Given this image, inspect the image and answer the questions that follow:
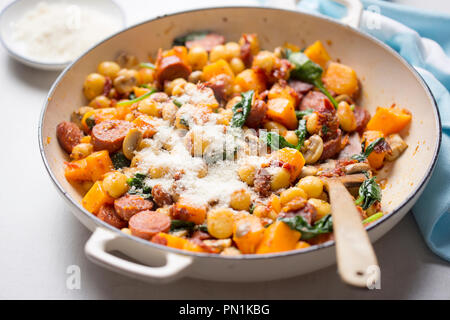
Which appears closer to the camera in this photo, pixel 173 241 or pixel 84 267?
pixel 173 241

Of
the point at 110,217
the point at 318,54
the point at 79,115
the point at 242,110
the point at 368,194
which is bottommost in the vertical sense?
the point at 110,217

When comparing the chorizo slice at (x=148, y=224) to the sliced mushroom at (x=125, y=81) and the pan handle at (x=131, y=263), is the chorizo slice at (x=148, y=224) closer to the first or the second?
the pan handle at (x=131, y=263)

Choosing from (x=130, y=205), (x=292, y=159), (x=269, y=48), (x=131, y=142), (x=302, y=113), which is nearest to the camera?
(x=130, y=205)

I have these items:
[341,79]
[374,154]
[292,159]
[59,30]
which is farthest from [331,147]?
[59,30]

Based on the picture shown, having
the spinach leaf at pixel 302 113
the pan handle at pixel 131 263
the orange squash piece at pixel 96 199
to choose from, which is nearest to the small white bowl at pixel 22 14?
the orange squash piece at pixel 96 199

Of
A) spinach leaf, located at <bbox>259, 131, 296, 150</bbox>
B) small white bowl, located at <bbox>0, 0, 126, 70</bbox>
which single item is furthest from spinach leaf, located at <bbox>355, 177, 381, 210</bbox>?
small white bowl, located at <bbox>0, 0, 126, 70</bbox>

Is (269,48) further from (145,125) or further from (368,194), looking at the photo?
(368,194)

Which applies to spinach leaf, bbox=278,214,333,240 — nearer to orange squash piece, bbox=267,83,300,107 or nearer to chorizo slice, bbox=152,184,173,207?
chorizo slice, bbox=152,184,173,207
